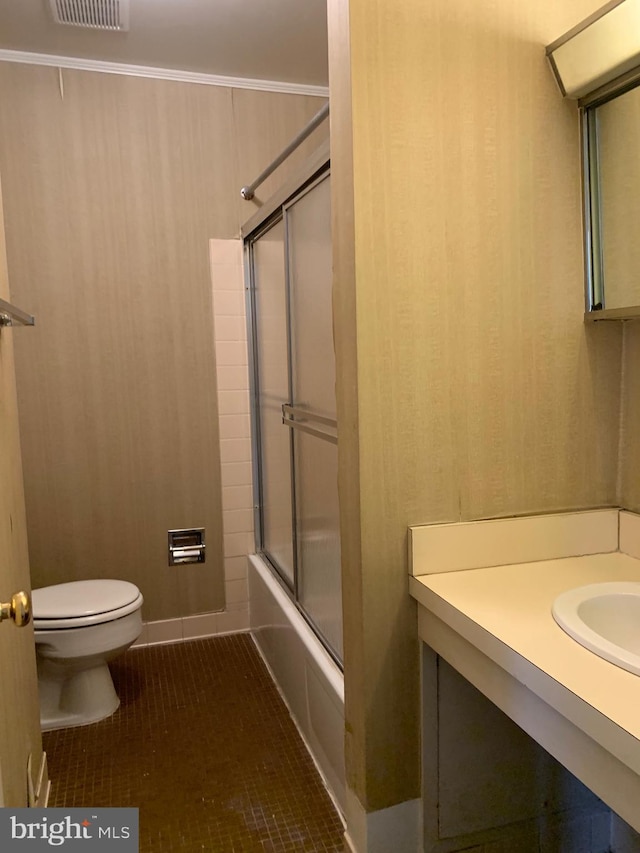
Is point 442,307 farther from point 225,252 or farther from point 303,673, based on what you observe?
point 225,252

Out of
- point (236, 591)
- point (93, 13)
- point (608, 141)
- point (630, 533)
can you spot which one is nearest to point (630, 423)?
point (630, 533)

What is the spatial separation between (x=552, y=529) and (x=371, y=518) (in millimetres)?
456

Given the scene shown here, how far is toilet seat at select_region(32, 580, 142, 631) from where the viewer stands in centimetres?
222

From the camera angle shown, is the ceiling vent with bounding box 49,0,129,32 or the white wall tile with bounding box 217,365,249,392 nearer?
the ceiling vent with bounding box 49,0,129,32

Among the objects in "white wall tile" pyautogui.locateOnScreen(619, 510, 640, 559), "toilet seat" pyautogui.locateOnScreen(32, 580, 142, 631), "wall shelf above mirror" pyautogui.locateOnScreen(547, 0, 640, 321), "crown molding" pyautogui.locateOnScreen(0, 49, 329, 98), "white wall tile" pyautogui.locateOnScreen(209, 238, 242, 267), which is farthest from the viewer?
"white wall tile" pyautogui.locateOnScreen(209, 238, 242, 267)

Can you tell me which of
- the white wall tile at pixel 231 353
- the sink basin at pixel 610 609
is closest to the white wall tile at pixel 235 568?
the white wall tile at pixel 231 353

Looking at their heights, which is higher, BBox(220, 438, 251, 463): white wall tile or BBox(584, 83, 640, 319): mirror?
BBox(584, 83, 640, 319): mirror

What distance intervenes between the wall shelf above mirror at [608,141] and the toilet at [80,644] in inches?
72.7

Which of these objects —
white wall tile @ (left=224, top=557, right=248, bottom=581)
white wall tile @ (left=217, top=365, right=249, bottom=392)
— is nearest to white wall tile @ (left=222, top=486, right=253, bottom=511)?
white wall tile @ (left=224, top=557, right=248, bottom=581)

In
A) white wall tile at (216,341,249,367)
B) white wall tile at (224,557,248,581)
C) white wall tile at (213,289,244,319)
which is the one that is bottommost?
white wall tile at (224,557,248,581)

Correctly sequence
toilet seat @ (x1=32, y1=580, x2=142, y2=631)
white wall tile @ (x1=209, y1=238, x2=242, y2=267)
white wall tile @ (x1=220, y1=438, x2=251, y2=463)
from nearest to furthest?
1. toilet seat @ (x1=32, y1=580, x2=142, y2=631)
2. white wall tile @ (x1=209, y1=238, x2=242, y2=267)
3. white wall tile @ (x1=220, y1=438, x2=251, y2=463)

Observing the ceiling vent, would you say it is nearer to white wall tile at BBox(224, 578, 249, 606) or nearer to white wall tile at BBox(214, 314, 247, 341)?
white wall tile at BBox(214, 314, 247, 341)

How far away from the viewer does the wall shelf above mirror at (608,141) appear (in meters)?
1.35

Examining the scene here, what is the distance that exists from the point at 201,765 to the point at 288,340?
1474 mm
